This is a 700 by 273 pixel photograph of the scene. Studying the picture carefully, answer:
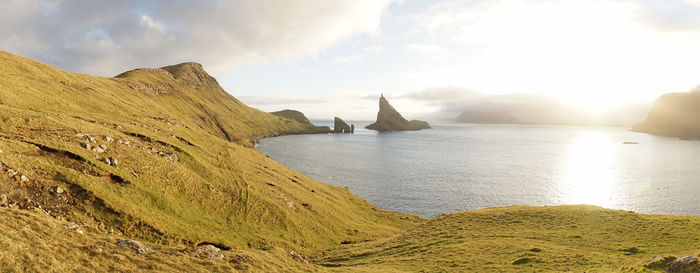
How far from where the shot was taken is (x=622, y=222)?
47156 mm

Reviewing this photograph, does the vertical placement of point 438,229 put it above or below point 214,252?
below

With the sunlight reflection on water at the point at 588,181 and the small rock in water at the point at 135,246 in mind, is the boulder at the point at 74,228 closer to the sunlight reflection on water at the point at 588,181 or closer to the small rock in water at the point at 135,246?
the small rock in water at the point at 135,246

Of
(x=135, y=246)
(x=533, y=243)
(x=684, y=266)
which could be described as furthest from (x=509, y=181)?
(x=135, y=246)

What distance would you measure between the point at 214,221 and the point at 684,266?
45.7m

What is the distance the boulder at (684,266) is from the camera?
20.8 m

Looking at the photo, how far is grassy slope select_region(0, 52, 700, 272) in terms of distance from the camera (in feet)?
69.4

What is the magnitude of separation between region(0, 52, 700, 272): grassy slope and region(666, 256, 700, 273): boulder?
27.3ft

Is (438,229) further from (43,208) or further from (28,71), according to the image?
(28,71)

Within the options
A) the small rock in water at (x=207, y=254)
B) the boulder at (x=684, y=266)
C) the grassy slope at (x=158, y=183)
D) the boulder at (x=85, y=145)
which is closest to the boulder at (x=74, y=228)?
the grassy slope at (x=158, y=183)

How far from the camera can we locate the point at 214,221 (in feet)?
126

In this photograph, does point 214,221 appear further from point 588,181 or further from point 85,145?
point 588,181

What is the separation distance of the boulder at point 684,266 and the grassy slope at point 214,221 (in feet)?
27.3

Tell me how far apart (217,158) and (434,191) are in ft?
255

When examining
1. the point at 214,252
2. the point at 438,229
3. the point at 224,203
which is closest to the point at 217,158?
the point at 224,203
